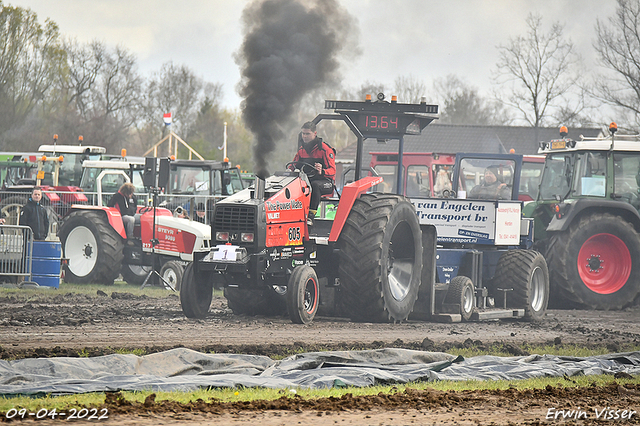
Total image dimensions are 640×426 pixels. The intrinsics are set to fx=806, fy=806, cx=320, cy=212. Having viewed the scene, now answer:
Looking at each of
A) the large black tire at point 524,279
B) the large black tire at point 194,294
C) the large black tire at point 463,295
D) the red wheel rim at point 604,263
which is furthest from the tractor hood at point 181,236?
the red wheel rim at point 604,263

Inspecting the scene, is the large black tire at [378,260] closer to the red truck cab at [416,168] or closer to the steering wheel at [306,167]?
the steering wheel at [306,167]

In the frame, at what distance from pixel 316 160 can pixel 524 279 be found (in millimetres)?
4066

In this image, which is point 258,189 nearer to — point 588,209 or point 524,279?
point 524,279

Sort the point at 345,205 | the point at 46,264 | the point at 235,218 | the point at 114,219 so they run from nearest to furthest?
the point at 235,218 < the point at 345,205 < the point at 46,264 < the point at 114,219

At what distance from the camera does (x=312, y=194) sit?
11.2 m

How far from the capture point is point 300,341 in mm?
8852

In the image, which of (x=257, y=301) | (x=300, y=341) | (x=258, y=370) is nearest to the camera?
(x=258, y=370)

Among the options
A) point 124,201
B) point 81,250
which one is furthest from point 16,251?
point 124,201

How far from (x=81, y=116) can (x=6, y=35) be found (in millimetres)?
8563

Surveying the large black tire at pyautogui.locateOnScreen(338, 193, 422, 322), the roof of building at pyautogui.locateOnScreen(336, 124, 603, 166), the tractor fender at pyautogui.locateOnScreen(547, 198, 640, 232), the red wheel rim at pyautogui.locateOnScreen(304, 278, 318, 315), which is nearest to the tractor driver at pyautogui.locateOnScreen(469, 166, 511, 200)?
the tractor fender at pyautogui.locateOnScreen(547, 198, 640, 232)

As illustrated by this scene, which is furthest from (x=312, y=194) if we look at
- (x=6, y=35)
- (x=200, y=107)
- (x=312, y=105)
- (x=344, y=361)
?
(x=200, y=107)

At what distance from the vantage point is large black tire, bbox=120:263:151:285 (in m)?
17.2

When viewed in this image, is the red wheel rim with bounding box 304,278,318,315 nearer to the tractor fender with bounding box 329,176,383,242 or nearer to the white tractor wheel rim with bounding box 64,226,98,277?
the tractor fender with bounding box 329,176,383,242

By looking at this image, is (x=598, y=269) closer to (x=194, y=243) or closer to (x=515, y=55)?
(x=194, y=243)
